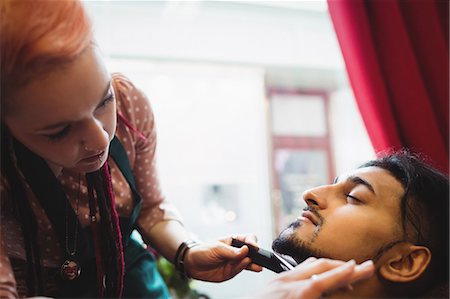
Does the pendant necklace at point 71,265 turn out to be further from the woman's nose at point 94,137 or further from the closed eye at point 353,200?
the closed eye at point 353,200

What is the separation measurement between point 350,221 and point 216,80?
1644 mm

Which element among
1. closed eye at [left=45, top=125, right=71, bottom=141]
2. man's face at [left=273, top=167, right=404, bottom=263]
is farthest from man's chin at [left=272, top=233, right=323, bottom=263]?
closed eye at [left=45, top=125, right=71, bottom=141]

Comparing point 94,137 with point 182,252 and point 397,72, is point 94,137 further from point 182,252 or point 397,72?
point 397,72

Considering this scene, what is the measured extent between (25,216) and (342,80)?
257cm

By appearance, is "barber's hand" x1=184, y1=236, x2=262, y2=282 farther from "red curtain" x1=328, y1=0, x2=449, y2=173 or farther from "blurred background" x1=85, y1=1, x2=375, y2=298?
"blurred background" x1=85, y1=1, x2=375, y2=298

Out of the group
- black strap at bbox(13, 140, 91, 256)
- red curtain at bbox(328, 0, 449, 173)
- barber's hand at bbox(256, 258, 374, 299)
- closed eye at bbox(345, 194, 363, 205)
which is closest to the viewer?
barber's hand at bbox(256, 258, 374, 299)

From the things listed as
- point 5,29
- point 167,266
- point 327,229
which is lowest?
point 167,266

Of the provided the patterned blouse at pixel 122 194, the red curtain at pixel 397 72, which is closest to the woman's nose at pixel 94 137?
the patterned blouse at pixel 122 194

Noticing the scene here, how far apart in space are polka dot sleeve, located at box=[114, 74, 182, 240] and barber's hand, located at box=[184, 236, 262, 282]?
14cm

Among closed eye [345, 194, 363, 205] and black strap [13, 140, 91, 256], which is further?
closed eye [345, 194, 363, 205]

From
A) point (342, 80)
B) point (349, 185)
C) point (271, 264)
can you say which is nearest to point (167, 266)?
point (271, 264)

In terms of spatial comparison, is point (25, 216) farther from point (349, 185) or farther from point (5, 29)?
point (349, 185)

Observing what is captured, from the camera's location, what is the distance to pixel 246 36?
2.51 meters

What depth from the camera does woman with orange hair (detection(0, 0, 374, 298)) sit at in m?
0.64
